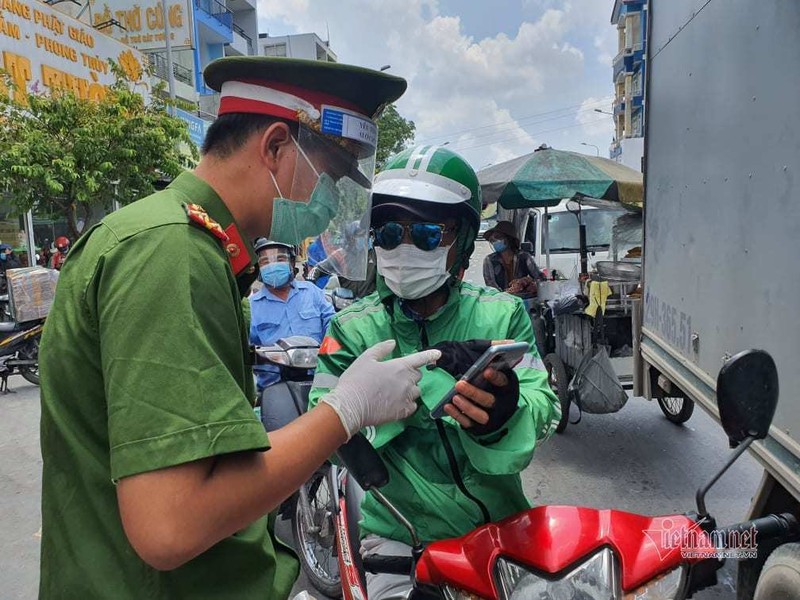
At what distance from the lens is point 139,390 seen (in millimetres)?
921

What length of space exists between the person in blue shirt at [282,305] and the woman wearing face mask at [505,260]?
331cm

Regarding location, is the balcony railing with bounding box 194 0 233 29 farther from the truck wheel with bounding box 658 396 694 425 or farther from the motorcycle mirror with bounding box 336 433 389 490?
the motorcycle mirror with bounding box 336 433 389 490

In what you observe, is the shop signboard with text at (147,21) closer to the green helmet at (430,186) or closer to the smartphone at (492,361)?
the green helmet at (430,186)

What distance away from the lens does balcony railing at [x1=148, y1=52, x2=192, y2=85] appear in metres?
18.4

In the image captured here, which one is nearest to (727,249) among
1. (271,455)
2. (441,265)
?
(441,265)

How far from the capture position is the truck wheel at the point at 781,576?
2.04m

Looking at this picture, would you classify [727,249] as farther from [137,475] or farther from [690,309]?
[137,475]

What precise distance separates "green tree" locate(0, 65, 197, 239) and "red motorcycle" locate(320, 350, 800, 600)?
26.7 ft

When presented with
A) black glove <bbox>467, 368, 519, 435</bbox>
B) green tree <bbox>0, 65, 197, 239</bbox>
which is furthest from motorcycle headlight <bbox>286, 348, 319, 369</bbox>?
green tree <bbox>0, 65, 197, 239</bbox>

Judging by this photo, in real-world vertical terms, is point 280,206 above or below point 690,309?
above

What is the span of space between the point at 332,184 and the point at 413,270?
545 millimetres

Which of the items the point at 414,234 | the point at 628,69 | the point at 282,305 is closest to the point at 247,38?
the point at 628,69

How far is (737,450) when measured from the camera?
4.71 feet

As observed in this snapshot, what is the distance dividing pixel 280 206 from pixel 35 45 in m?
12.3
